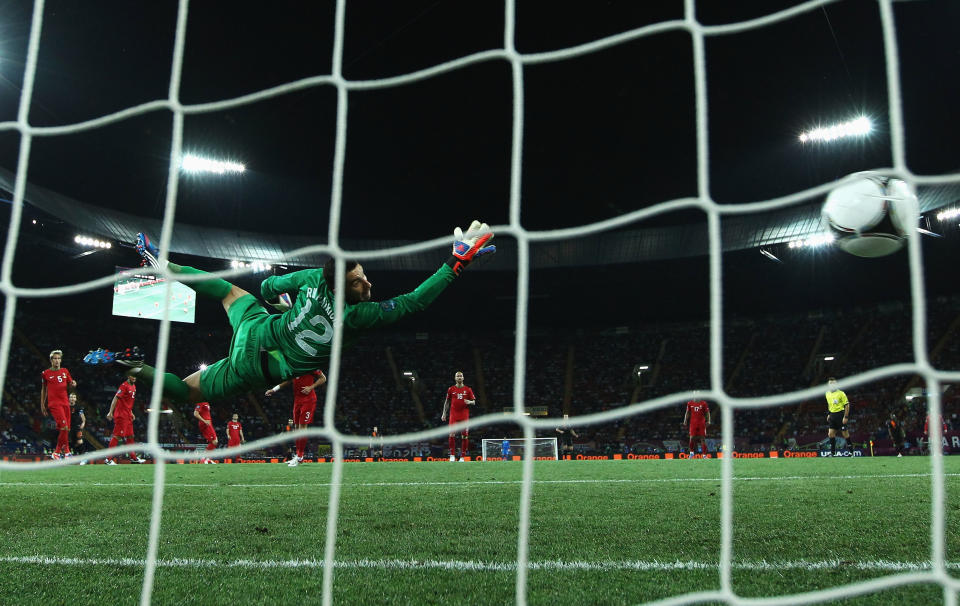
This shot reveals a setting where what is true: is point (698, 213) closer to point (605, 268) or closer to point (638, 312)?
point (605, 268)

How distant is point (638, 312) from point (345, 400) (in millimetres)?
12340

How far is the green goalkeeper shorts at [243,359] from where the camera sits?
13.8ft

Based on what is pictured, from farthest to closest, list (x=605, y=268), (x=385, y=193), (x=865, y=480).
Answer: (x=605, y=268) < (x=385, y=193) < (x=865, y=480)

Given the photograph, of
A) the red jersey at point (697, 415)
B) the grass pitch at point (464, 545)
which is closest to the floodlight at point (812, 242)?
the red jersey at point (697, 415)

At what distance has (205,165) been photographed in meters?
18.6

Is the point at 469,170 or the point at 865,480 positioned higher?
the point at 469,170

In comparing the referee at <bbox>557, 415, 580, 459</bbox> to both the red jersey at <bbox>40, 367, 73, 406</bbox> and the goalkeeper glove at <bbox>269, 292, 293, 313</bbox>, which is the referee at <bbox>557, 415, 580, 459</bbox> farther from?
the goalkeeper glove at <bbox>269, 292, 293, 313</bbox>

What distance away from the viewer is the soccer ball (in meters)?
3.40

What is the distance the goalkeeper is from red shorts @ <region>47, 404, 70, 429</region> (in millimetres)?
7305

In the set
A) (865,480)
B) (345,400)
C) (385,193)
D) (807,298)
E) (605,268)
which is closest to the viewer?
(865,480)

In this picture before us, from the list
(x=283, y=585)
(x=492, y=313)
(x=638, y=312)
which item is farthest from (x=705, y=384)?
(x=283, y=585)

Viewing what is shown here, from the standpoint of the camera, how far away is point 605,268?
23.6 m

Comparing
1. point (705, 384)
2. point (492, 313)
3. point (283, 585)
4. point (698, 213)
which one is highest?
point (698, 213)

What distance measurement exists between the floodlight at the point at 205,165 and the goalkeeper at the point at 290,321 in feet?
50.2
